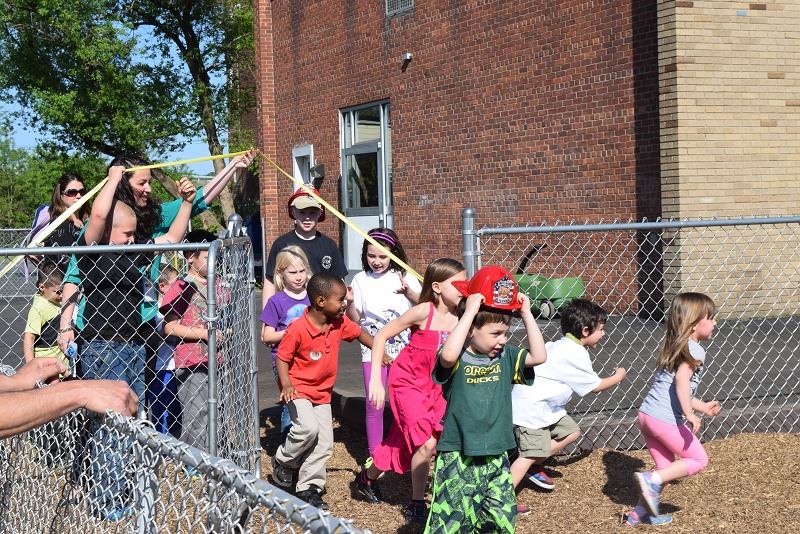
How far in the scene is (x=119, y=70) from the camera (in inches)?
1038

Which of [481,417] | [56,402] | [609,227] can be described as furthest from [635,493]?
[56,402]

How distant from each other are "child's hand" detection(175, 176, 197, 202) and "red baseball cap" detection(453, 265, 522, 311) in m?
2.30

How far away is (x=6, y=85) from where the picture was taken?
1065 inches

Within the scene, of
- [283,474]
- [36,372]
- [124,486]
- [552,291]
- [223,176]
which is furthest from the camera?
[552,291]

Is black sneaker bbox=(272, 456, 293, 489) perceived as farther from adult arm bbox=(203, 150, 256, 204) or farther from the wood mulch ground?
adult arm bbox=(203, 150, 256, 204)

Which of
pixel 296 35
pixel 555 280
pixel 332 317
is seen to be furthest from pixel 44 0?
pixel 332 317

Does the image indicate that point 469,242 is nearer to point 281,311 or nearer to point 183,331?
point 281,311

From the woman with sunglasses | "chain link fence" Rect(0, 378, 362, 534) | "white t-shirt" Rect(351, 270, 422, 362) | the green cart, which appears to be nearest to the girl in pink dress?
"white t-shirt" Rect(351, 270, 422, 362)

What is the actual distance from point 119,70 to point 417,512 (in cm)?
2333

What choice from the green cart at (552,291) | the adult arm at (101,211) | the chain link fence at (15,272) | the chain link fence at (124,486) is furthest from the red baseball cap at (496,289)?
the chain link fence at (15,272)

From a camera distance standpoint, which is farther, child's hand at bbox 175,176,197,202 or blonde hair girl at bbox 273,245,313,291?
blonde hair girl at bbox 273,245,313,291

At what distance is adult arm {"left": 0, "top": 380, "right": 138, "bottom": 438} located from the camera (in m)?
2.58

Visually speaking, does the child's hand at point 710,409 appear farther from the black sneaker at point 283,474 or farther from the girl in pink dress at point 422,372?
the black sneaker at point 283,474

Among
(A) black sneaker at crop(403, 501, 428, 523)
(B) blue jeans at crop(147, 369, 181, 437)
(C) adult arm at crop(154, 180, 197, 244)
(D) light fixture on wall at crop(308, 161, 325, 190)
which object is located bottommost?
(A) black sneaker at crop(403, 501, 428, 523)
